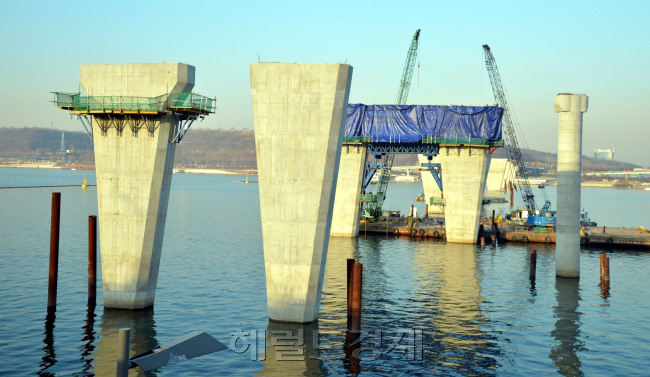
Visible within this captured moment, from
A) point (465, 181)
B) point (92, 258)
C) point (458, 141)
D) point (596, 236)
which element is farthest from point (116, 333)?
point (596, 236)

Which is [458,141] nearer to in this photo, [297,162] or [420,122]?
[420,122]

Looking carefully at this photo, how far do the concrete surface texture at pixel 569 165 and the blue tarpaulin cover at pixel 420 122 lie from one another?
85.3ft

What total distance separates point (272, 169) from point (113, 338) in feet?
46.2

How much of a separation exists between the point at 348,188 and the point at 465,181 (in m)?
16.7

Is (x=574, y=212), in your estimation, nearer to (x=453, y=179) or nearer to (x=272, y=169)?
(x=453, y=179)

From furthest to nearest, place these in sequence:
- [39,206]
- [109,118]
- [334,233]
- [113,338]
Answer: [39,206], [334,233], [109,118], [113,338]

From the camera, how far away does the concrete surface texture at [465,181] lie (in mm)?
87688

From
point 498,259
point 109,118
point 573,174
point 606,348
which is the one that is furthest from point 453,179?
point 109,118

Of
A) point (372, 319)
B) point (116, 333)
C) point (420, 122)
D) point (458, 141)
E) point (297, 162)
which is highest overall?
point (420, 122)

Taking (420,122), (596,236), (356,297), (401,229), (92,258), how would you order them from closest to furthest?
(356,297)
(92,258)
(596,236)
(420,122)
(401,229)

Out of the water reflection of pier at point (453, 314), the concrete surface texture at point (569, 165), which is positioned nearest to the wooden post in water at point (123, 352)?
the water reflection of pier at point (453, 314)

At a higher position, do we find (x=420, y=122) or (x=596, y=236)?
(x=420, y=122)

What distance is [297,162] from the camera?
38844 mm

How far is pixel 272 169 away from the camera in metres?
39.2
